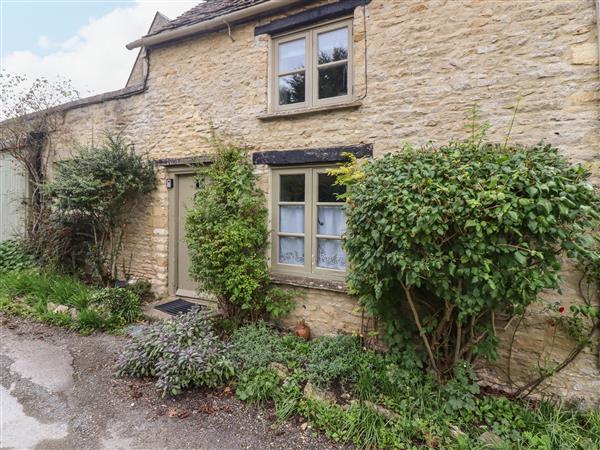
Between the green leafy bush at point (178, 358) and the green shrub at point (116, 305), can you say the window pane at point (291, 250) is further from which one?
the green shrub at point (116, 305)

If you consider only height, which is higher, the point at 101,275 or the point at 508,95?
the point at 508,95

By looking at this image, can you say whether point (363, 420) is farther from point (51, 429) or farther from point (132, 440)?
point (51, 429)

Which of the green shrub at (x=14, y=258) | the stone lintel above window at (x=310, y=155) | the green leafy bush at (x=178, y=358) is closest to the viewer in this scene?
the green leafy bush at (x=178, y=358)

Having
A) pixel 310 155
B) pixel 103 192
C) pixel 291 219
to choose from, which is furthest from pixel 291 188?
pixel 103 192

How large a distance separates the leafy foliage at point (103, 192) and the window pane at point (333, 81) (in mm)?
3882

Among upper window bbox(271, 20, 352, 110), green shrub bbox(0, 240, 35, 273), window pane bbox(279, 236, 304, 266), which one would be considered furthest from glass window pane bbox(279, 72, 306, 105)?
green shrub bbox(0, 240, 35, 273)

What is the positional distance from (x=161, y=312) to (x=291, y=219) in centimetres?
300

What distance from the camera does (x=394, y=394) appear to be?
3338 millimetres

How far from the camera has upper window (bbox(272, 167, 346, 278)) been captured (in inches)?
189

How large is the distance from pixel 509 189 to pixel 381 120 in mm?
2170

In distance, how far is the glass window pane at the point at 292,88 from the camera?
5.13 m

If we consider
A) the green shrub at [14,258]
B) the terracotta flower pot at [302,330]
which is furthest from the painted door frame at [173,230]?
the green shrub at [14,258]

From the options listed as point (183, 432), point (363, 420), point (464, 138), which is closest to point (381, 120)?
point (464, 138)

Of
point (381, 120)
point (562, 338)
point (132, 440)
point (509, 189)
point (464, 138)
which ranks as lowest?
point (132, 440)
